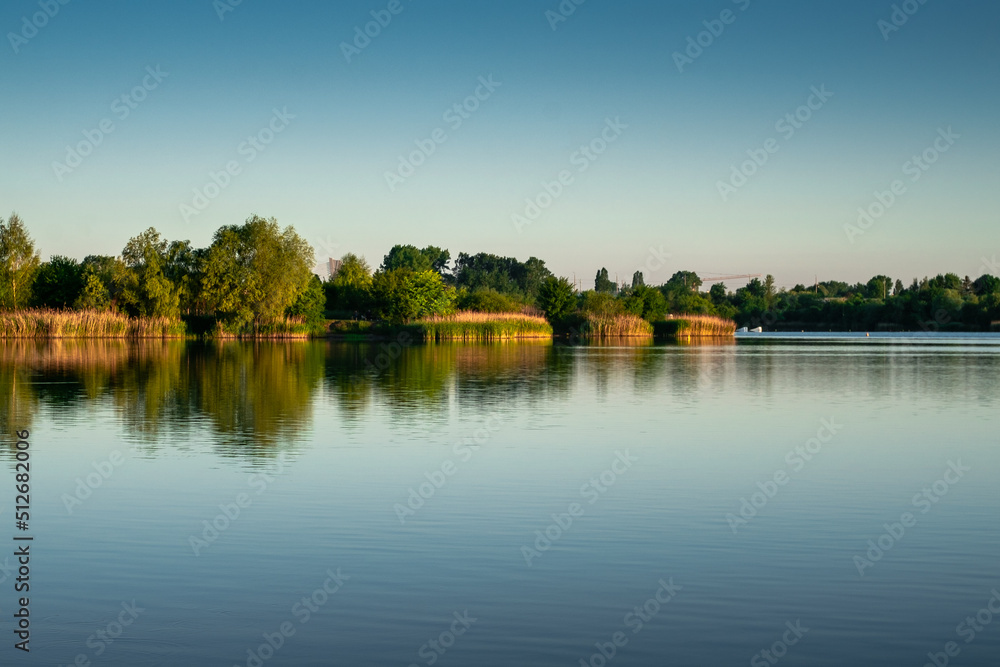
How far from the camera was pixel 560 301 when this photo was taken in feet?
252

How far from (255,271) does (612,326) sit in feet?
88.8

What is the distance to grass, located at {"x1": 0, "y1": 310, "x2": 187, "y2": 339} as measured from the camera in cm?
5153

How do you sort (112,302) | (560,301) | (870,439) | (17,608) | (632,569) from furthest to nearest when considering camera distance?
(560,301), (112,302), (870,439), (632,569), (17,608)

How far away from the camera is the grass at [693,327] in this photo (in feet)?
238

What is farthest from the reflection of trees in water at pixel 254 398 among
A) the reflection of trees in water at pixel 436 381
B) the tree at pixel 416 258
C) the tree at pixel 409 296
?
the tree at pixel 416 258

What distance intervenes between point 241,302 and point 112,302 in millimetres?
8299

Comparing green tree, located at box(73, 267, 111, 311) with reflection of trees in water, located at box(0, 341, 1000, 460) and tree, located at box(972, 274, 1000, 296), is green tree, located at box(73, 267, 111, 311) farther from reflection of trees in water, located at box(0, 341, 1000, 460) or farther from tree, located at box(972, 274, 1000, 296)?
tree, located at box(972, 274, 1000, 296)

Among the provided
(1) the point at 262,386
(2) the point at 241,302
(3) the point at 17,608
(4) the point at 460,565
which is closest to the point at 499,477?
(4) the point at 460,565

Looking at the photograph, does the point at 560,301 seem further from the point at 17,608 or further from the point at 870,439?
the point at 17,608

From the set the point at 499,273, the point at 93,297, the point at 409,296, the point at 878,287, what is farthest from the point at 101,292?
the point at 878,287

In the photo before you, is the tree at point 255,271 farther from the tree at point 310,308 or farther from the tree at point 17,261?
the tree at point 17,261

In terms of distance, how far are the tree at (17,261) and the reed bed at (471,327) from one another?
25.8m

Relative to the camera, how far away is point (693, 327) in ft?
241

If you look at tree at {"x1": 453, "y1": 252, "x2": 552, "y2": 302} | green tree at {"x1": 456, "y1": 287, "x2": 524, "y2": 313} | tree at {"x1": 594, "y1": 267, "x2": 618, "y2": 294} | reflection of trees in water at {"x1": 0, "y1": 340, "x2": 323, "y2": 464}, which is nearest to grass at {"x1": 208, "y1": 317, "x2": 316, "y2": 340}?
green tree at {"x1": 456, "y1": 287, "x2": 524, "y2": 313}
